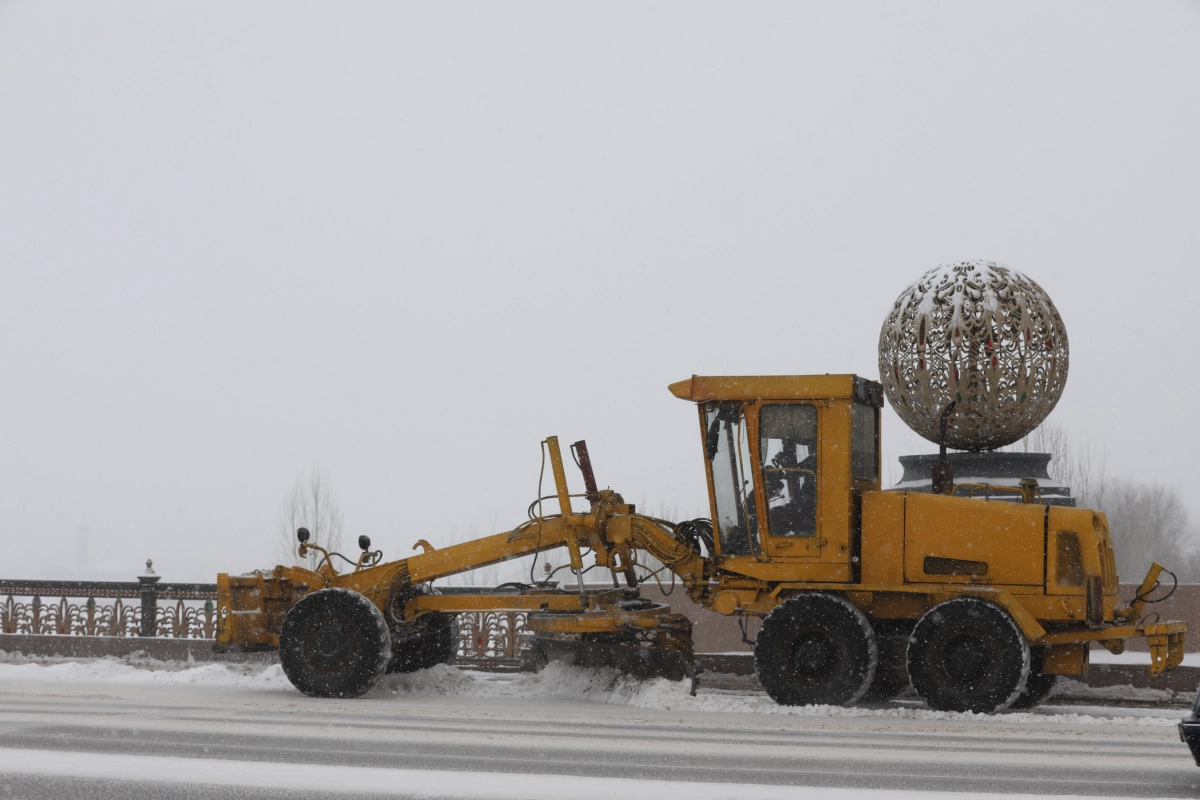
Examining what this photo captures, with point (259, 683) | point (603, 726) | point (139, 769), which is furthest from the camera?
point (259, 683)

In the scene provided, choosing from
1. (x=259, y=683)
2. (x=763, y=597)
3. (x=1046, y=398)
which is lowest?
(x=259, y=683)

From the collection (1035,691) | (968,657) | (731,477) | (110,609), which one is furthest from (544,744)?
(110,609)

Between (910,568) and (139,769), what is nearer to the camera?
(139,769)

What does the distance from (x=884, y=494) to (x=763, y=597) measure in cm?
146

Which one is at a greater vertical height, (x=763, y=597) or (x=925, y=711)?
(x=763, y=597)

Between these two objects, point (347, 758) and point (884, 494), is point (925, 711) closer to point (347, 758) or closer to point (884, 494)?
point (884, 494)

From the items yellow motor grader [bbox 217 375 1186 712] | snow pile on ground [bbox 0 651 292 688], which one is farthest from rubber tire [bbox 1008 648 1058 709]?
snow pile on ground [bbox 0 651 292 688]

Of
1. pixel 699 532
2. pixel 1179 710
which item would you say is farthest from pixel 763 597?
pixel 1179 710

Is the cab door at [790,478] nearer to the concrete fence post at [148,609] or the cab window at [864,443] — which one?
the cab window at [864,443]

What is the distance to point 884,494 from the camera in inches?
461

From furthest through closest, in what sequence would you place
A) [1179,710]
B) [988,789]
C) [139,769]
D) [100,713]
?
1. [1179,710]
2. [100,713]
3. [139,769]
4. [988,789]

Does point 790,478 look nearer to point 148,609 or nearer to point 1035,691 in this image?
point 1035,691

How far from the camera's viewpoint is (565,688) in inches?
504

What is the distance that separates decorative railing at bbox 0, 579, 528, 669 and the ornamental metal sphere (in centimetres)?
562
